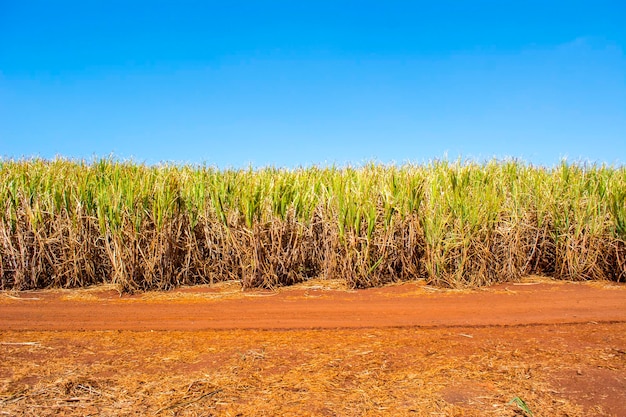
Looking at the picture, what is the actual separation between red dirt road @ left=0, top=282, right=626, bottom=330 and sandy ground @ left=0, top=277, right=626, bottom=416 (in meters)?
0.03

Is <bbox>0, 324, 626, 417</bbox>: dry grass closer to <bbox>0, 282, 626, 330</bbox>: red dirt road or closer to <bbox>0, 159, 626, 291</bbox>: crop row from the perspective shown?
<bbox>0, 282, 626, 330</bbox>: red dirt road

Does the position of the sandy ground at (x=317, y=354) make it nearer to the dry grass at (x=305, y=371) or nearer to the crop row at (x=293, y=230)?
the dry grass at (x=305, y=371)

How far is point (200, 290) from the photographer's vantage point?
28.1 feet

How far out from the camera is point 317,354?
5023 millimetres

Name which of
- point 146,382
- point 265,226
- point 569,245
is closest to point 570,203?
point 569,245

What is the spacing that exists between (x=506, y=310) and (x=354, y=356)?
119 inches

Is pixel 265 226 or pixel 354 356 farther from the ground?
pixel 265 226

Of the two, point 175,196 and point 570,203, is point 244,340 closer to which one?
point 175,196

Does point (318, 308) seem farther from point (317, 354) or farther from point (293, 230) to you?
point (317, 354)

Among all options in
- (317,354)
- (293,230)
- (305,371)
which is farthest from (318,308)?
(305,371)

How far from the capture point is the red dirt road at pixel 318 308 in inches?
255

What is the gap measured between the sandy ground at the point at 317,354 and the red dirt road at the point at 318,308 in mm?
27

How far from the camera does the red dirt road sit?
6.48 m

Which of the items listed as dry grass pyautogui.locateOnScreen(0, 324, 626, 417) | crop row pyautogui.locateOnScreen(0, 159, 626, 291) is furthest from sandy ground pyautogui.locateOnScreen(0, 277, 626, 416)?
crop row pyautogui.locateOnScreen(0, 159, 626, 291)
